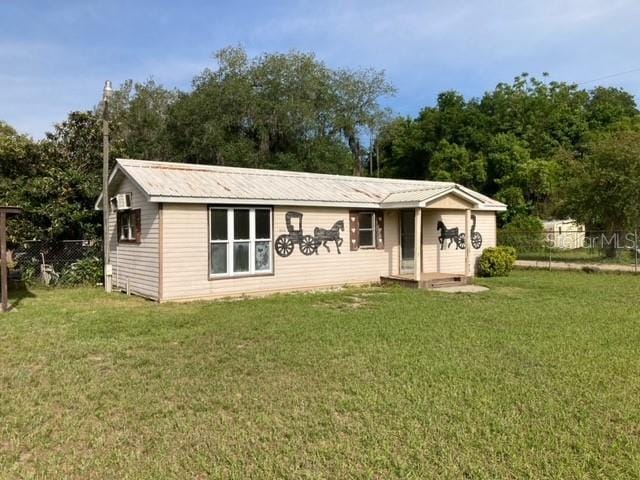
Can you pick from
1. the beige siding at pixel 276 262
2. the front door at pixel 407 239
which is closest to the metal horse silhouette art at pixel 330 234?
the beige siding at pixel 276 262

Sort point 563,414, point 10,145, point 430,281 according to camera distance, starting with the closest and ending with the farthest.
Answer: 1. point 563,414
2. point 430,281
3. point 10,145

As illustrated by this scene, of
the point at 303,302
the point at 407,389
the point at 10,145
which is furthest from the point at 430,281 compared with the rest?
the point at 10,145

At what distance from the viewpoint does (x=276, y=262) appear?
479 inches

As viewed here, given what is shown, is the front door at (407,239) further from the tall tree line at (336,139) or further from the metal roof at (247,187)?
Answer: the tall tree line at (336,139)

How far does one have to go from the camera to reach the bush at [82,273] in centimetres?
1350

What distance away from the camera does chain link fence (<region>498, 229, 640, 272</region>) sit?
18.0 m

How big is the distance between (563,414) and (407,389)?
1.34 m

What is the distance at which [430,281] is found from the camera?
43.8 ft

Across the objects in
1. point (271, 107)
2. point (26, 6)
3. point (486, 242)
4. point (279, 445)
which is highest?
point (271, 107)

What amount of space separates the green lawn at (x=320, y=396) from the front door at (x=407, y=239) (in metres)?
6.04

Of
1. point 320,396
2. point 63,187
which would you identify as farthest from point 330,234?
point 320,396

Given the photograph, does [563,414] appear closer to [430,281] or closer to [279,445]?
[279,445]

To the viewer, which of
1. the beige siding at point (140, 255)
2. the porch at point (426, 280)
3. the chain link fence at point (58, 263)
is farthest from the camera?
the chain link fence at point (58, 263)

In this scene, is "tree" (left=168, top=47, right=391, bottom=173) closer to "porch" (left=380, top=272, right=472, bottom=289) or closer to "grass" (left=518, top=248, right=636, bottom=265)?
"grass" (left=518, top=248, right=636, bottom=265)
